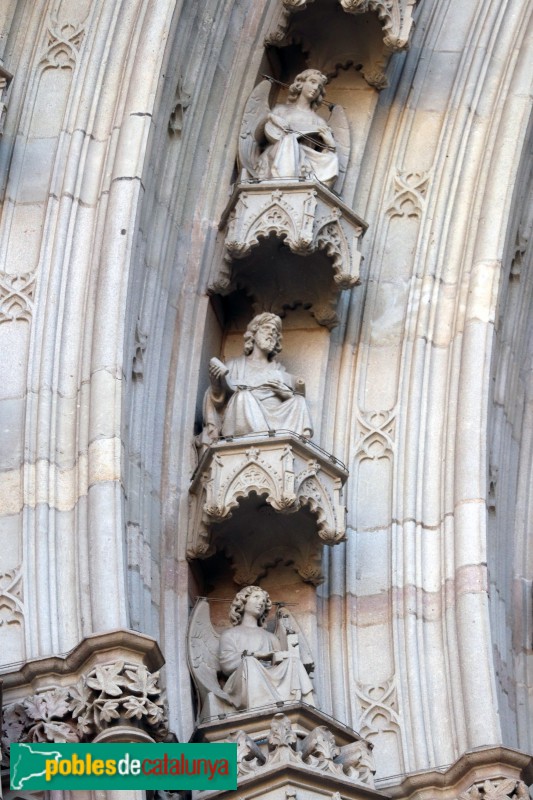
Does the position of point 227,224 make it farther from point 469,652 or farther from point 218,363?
point 469,652

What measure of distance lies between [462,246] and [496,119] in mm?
904

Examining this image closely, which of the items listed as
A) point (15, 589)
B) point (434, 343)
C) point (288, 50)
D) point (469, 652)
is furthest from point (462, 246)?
point (15, 589)

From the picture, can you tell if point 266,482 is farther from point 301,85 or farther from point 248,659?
point 301,85

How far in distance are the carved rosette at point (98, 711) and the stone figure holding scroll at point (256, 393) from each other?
79.2 inches

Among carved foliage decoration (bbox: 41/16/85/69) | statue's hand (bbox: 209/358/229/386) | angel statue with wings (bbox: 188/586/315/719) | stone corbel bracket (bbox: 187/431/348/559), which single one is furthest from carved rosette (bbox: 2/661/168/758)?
carved foliage decoration (bbox: 41/16/85/69)

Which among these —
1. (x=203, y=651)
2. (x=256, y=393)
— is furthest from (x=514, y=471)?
(x=203, y=651)

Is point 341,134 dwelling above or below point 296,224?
above

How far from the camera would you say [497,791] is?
13391 millimetres

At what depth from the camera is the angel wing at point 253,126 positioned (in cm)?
1559

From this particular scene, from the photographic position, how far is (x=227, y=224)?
15281 millimetres

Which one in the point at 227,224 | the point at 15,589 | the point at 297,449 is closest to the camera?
the point at 15,589

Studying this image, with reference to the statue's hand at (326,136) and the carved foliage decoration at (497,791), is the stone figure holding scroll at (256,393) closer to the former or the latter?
the statue's hand at (326,136)

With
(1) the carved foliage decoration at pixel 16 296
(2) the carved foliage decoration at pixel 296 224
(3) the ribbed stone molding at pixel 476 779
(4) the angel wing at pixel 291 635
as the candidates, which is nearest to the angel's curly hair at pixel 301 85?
(2) the carved foliage decoration at pixel 296 224

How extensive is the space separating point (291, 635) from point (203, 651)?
482mm
